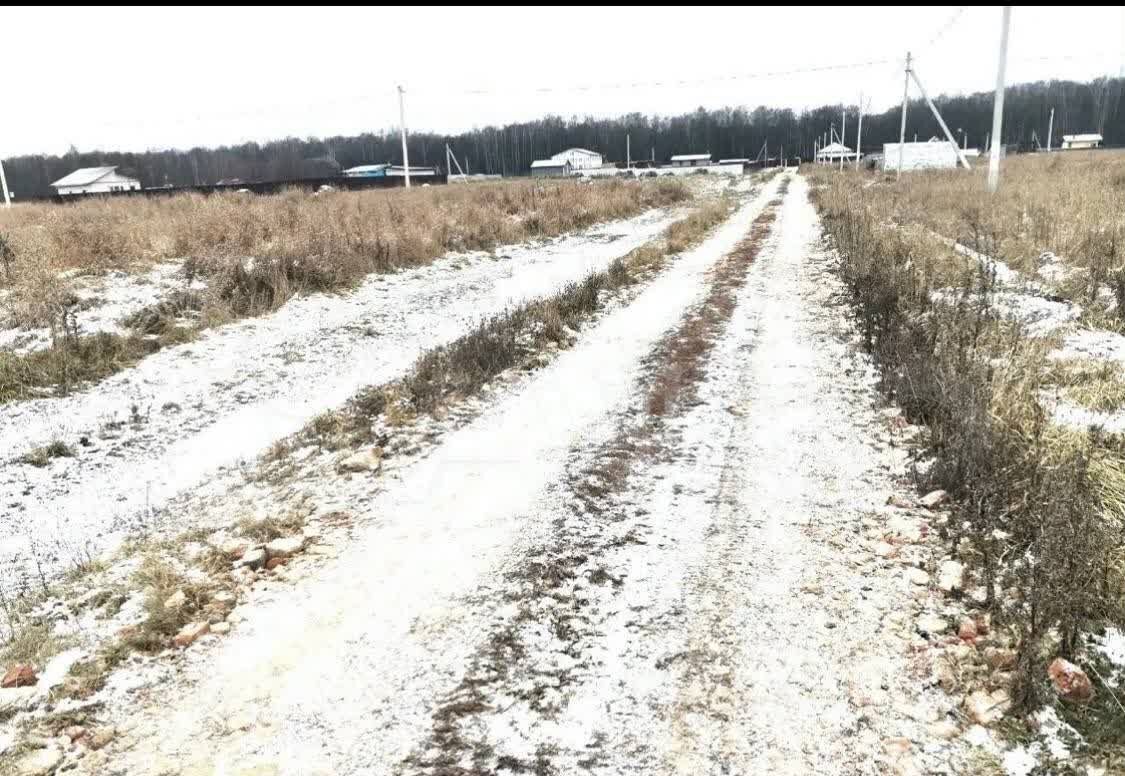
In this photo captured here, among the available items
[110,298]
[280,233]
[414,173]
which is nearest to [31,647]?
[110,298]

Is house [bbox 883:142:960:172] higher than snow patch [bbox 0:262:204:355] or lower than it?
higher

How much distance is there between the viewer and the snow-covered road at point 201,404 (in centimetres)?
501

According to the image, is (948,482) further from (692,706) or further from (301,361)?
(301,361)

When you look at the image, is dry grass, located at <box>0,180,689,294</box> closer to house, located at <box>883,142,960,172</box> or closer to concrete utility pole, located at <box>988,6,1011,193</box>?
concrete utility pole, located at <box>988,6,1011,193</box>

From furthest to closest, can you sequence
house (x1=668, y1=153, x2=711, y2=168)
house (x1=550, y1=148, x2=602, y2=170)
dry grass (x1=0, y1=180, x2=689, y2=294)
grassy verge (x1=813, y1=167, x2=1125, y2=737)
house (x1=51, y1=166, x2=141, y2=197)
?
1. house (x1=668, y1=153, x2=711, y2=168)
2. house (x1=550, y1=148, x2=602, y2=170)
3. house (x1=51, y1=166, x2=141, y2=197)
4. dry grass (x1=0, y1=180, x2=689, y2=294)
5. grassy verge (x1=813, y1=167, x2=1125, y2=737)

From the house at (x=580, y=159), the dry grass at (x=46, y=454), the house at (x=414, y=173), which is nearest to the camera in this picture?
the dry grass at (x=46, y=454)

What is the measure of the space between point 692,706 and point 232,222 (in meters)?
15.5

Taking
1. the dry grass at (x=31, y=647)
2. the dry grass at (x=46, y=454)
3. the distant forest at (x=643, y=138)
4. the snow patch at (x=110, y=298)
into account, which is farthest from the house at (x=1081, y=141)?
the dry grass at (x=31, y=647)

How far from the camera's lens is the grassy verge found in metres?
2.86

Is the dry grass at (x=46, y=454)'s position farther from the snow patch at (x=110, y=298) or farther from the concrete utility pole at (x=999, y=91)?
the concrete utility pole at (x=999, y=91)

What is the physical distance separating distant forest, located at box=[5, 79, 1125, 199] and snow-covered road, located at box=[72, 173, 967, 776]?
107 m

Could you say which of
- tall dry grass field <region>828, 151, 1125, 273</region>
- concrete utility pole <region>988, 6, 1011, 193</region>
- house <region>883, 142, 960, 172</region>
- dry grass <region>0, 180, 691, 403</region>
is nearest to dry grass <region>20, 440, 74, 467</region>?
dry grass <region>0, 180, 691, 403</region>

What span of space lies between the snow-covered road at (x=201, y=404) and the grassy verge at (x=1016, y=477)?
204 inches

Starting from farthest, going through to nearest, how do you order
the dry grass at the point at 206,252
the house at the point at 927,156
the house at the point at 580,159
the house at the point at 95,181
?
the house at the point at 580,159 < the house at the point at 95,181 < the house at the point at 927,156 < the dry grass at the point at 206,252
